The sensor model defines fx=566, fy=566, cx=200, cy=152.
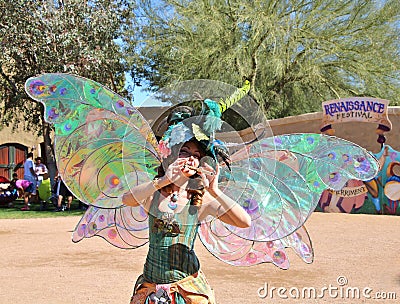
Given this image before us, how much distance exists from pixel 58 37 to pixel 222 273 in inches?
434

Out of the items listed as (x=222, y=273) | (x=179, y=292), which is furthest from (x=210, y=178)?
(x=222, y=273)

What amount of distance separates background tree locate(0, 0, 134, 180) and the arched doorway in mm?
11017

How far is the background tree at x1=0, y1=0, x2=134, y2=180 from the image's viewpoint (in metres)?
15.8

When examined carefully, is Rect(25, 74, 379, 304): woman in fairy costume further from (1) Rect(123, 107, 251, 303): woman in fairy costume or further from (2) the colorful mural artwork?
(2) the colorful mural artwork

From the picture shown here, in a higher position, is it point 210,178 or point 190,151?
point 190,151

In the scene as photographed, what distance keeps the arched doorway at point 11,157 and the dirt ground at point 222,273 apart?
59.6ft

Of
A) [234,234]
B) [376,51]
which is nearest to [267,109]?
[376,51]

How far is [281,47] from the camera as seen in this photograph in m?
17.0

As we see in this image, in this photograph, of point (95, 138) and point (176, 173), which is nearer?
point (176, 173)

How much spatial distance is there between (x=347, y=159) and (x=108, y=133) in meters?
1.12

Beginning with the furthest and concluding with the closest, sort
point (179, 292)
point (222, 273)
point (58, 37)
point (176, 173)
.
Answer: point (58, 37), point (222, 273), point (179, 292), point (176, 173)

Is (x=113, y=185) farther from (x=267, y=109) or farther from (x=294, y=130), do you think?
(x=267, y=109)


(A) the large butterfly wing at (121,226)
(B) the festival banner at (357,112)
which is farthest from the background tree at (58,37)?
(A) the large butterfly wing at (121,226)

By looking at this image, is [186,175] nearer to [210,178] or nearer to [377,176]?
[210,178]
